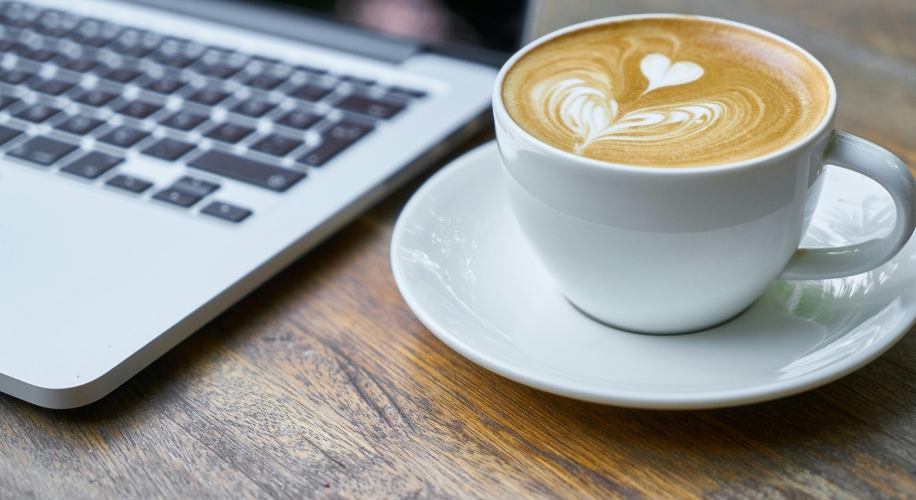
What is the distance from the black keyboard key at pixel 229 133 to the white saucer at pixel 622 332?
17 centimetres

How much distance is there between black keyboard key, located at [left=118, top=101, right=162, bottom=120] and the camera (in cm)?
64

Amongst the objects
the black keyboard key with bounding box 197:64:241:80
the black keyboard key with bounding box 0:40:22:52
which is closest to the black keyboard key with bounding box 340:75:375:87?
the black keyboard key with bounding box 197:64:241:80

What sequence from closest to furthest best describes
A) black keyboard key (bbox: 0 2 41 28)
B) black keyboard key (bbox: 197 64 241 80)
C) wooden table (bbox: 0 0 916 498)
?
wooden table (bbox: 0 0 916 498) → black keyboard key (bbox: 197 64 241 80) → black keyboard key (bbox: 0 2 41 28)

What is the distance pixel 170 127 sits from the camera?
624 mm

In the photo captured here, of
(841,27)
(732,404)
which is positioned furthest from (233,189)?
(841,27)

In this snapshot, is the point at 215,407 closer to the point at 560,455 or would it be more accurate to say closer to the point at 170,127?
the point at 560,455

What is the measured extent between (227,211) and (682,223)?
303 millimetres

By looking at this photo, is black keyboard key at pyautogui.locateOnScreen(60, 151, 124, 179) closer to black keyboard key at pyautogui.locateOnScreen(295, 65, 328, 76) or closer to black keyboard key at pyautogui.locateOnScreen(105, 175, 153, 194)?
black keyboard key at pyautogui.locateOnScreen(105, 175, 153, 194)

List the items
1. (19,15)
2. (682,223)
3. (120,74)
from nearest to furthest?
(682,223), (120,74), (19,15)

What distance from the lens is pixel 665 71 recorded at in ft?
1.53

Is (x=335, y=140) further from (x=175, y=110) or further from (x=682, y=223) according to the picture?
(x=682, y=223)

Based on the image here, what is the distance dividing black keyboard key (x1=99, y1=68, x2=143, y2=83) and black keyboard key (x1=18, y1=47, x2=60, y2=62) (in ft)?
0.26

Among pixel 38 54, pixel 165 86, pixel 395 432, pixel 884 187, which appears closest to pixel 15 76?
pixel 38 54

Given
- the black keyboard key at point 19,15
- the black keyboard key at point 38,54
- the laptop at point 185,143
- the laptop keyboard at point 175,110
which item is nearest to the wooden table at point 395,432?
the laptop at point 185,143
